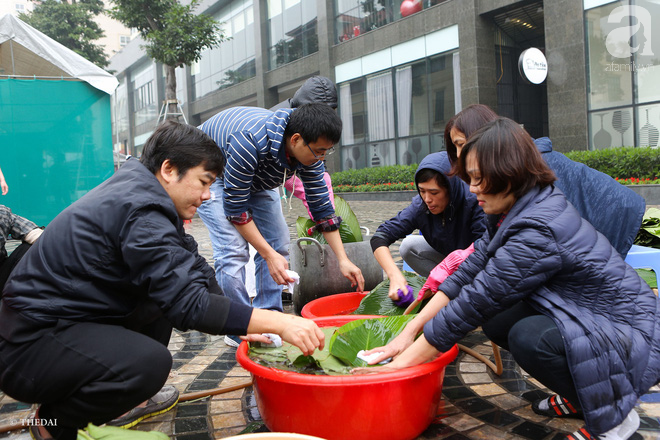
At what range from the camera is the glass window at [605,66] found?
9922 millimetres

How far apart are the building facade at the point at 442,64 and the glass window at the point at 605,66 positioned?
2 centimetres

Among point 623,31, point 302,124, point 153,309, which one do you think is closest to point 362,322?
point 153,309

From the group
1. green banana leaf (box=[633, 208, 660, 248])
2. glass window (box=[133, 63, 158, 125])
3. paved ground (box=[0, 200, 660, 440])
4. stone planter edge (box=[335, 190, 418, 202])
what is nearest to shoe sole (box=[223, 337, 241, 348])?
paved ground (box=[0, 200, 660, 440])

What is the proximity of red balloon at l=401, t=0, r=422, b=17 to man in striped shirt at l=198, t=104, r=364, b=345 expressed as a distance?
11991mm

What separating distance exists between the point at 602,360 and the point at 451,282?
0.58 m

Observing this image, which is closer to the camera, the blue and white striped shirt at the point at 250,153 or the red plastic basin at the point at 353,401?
the red plastic basin at the point at 353,401

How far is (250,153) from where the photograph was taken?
237 cm

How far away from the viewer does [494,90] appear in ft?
41.1

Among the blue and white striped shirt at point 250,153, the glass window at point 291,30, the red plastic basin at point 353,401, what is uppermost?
the glass window at point 291,30

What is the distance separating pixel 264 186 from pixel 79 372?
1.53 m

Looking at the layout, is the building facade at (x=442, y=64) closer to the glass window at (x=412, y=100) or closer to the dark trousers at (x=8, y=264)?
the glass window at (x=412, y=100)

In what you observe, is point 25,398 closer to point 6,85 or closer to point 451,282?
point 451,282

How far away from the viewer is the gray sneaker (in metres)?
1.92

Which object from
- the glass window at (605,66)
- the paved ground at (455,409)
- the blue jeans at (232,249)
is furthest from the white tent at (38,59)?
the glass window at (605,66)
